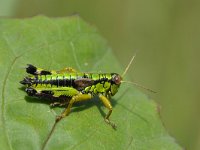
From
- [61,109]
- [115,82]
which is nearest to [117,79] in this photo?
[115,82]

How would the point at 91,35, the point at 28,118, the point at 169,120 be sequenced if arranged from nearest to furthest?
1. the point at 28,118
2. the point at 91,35
3. the point at 169,120

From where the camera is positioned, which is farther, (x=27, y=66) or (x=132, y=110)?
(x=132, y=110)

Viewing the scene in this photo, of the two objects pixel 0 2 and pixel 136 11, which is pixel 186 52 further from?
pixel 0 2

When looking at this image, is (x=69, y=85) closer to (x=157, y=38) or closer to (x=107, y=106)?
(x=107, y=106)

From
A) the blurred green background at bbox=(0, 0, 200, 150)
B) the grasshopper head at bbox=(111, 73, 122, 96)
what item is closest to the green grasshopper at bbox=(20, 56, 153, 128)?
→ the grasshopper head at bbox=(111, 73, 122, 96)

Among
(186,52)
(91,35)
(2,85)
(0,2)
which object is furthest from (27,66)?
(186,52)

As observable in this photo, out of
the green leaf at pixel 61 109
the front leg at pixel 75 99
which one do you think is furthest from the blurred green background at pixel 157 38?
the front leg at pixel 75 99

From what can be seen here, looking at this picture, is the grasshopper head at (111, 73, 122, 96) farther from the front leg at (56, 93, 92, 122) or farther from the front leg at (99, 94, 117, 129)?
the front leg at (56, 93, 92, 122)
